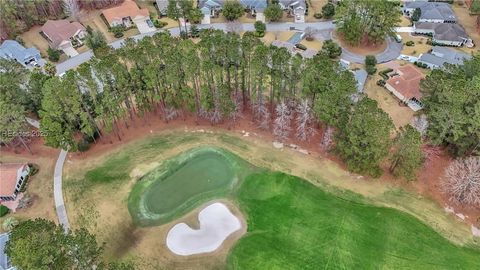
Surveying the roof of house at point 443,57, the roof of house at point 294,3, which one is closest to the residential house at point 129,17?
the roof of house at point 294,3

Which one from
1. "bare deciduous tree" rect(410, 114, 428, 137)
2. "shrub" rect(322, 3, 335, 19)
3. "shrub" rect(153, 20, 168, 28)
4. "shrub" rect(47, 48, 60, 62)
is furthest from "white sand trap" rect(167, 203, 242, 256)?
"shrub" rect(322, 3, 335, 19)

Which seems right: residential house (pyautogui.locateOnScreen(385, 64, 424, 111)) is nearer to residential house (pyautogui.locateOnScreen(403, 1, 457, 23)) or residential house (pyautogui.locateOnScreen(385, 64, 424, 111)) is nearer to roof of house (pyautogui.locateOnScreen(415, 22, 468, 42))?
roof of house (pyautogui.locateOnScreen(415, 22, 468, 42))

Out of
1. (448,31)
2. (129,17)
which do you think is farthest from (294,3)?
(129,17)

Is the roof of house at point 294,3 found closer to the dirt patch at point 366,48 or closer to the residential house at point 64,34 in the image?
the dirt patch at point 366,48

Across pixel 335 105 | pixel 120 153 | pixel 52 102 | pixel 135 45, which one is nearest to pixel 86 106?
pixel 52 102

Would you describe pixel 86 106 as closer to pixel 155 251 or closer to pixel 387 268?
pixel 155 251

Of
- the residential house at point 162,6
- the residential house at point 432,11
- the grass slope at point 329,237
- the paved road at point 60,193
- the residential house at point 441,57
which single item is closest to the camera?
the grass slope at point 329,237

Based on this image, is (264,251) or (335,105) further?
(335,105)
